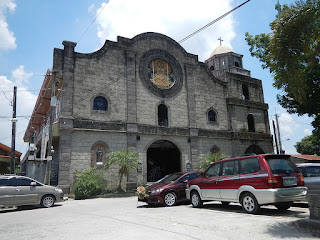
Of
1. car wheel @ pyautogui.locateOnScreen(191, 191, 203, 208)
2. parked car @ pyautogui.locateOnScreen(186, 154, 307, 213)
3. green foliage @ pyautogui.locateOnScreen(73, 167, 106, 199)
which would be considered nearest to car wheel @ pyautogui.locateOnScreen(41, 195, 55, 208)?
green foliage @ pyautogui.locateOnScreen(73, 167, 106, 199)

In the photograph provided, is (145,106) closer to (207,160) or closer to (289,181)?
(207,160)

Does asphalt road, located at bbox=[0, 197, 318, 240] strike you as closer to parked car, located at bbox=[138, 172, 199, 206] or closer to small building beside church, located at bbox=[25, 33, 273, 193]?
parked car, located at bbox=[138, 172, 199, 206]

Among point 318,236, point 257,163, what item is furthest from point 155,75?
point 318,236

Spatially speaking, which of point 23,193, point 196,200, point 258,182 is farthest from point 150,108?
point 258,182

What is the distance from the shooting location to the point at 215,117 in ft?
80.5

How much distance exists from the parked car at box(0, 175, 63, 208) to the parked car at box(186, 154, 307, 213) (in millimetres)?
7840

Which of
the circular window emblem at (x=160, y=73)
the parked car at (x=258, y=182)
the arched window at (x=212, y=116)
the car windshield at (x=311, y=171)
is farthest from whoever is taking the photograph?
the arched window at (x=212, y=116)

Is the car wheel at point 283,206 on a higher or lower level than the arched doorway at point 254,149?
lower

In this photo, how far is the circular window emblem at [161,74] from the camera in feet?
72.6

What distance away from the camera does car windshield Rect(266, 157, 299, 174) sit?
7.71 meters

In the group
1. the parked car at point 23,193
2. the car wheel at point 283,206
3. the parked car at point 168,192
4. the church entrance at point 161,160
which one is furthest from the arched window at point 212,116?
the car wheel at point 283,206

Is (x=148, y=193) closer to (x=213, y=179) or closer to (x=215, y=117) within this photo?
(x=213, y=179)

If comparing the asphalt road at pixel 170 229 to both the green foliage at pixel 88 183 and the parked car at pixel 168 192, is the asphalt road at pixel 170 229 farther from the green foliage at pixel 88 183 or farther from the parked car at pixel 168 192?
the green foliage at pixel 88 183

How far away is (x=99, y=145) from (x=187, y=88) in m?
9.48
